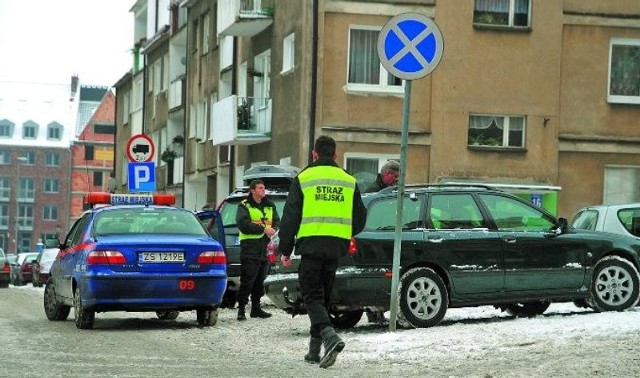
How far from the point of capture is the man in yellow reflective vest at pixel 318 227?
1084 centimetres

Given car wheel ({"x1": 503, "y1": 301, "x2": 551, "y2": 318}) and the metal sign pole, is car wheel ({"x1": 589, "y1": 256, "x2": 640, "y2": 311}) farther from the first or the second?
the metal sign pole

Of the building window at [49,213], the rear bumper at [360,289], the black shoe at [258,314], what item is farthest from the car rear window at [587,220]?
the building window at [49,213]

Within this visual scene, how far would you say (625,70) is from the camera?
32.9 meters

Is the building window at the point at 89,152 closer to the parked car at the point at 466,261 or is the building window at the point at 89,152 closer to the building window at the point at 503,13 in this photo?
the building window at the point at 503,13

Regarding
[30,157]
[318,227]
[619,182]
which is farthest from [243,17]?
[30,157]

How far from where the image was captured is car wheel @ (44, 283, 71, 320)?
17250 millimetres

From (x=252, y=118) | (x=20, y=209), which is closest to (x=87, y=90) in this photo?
(x=20, y=209)

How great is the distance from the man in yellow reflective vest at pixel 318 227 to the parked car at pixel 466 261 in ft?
9.22

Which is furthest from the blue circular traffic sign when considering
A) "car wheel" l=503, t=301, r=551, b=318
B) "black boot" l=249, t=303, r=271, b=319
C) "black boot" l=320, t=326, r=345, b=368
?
"black boot" l=249, t=303, r=271, b=319

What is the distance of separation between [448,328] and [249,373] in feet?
13.5

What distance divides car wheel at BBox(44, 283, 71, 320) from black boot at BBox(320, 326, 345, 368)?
7250 mm

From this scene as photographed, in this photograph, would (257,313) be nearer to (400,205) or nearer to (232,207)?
(232,207)

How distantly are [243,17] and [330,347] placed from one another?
2646cm

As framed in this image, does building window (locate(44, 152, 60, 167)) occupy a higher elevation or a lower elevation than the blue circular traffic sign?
lower
